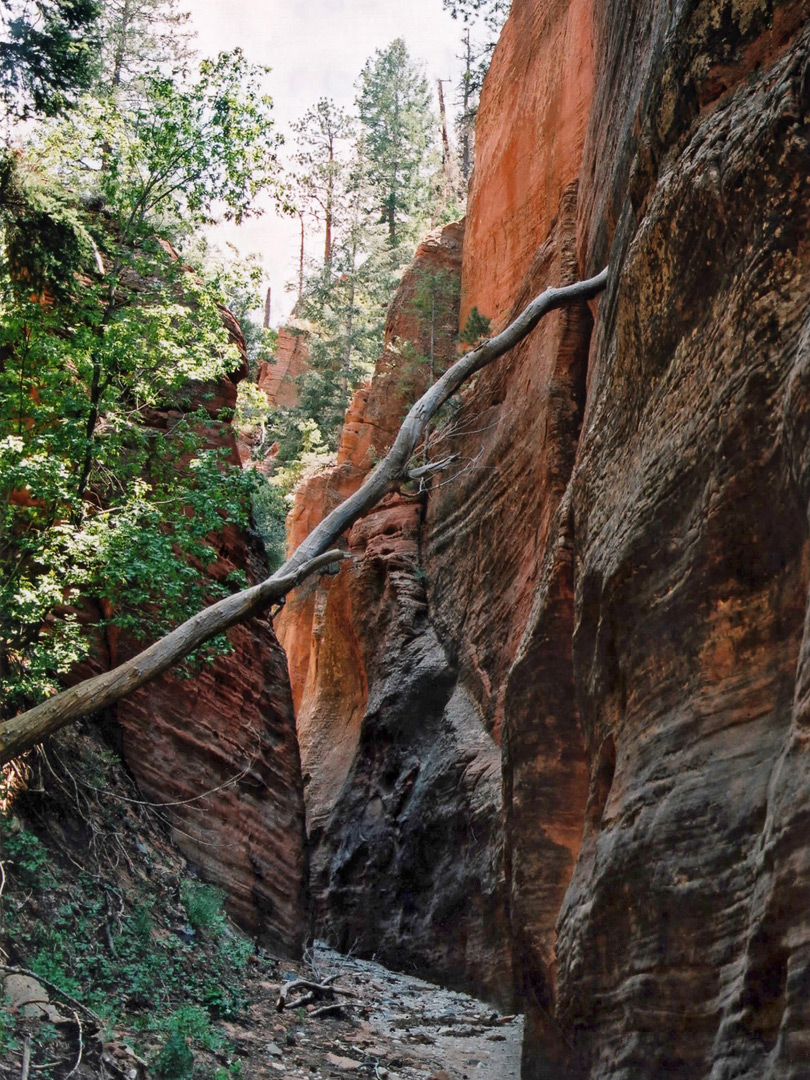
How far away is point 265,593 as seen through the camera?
400 inches

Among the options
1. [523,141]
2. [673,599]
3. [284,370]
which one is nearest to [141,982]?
[673,599]

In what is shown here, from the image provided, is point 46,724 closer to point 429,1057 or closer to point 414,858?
point 429,1057

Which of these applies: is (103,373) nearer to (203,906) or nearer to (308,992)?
(203,906)

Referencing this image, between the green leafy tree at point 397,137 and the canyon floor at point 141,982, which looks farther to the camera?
the green leafy tree at point 397,137

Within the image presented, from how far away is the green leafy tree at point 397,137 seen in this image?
118 ft

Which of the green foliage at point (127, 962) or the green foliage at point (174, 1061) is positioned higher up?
the green foliage at point (127, 962)

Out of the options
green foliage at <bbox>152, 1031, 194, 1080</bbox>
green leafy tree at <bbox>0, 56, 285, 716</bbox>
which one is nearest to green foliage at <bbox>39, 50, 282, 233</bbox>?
green leafy tree at <bbox>0, 56, 285, 716</bbox>

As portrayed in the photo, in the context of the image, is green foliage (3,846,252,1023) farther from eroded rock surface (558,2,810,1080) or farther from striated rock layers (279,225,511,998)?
striated rock layers (279,225,511,998)

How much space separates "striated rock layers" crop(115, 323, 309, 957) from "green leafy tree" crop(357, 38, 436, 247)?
22186 mm

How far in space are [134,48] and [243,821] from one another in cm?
2287

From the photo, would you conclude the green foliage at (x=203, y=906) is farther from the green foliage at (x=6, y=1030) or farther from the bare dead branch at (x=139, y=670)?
the green foliage at (x=6, y=1030)

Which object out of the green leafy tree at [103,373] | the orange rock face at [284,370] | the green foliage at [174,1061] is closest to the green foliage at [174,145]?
the green leafy tree at [103,373]

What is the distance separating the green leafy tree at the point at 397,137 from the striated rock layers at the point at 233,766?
22.2 meters

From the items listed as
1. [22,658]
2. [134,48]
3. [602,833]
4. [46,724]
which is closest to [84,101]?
[22,658]
